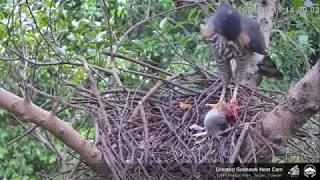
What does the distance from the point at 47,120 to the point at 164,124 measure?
0.69 metres

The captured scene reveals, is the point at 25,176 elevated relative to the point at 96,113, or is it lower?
lower

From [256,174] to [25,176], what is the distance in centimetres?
395

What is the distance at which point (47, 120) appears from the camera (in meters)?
1.90

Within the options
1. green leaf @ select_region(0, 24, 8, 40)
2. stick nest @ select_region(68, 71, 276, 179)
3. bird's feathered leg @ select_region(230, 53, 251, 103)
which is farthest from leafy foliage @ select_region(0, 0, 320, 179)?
bird's feathered leg @ select_region(230, 53, 251, 103)

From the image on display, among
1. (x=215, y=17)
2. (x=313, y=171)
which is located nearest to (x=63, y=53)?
(x=215, y=17)

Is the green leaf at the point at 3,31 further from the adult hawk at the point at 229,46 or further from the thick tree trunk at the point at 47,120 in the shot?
the adult hawk at the point at 229,46

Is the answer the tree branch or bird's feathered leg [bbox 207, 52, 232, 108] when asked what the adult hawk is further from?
the tree branch

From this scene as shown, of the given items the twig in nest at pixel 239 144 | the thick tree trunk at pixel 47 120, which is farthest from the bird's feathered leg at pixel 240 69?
the thick tree trunk at pixel 47 120

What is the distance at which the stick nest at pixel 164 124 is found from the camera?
2.14 metres

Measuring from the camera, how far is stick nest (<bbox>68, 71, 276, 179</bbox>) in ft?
7.02

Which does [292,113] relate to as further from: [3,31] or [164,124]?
[3,31]

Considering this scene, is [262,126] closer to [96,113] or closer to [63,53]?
[96,113]

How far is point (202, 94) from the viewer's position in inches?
104

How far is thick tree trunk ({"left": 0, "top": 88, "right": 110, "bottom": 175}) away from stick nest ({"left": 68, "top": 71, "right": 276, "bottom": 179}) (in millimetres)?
128
